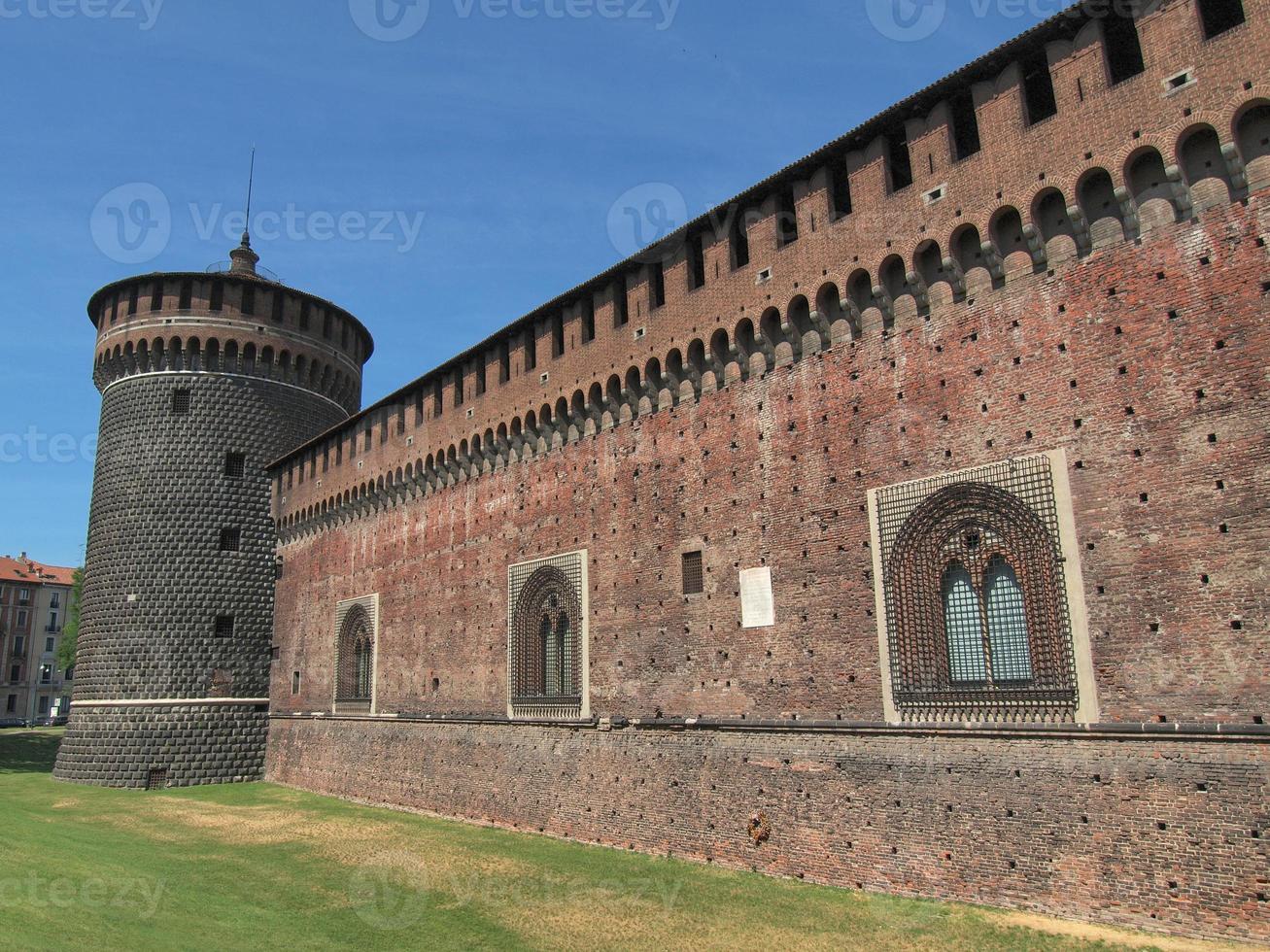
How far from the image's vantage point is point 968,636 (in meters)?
11.1

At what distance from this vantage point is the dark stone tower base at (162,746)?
24391 mm

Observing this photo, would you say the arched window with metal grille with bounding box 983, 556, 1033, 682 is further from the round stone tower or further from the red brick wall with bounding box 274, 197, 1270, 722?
the round stone tower

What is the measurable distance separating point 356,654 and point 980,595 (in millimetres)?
16641

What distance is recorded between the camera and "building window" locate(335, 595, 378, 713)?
73.7 ft

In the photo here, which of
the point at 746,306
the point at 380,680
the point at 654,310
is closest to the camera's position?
the point at 746,306

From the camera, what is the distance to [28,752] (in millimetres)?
35281

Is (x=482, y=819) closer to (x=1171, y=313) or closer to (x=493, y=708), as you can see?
(x=493, y=708)

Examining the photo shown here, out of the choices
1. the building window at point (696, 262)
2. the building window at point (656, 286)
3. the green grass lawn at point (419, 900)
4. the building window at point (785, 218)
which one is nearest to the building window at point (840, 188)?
the building window at point (785, 218)

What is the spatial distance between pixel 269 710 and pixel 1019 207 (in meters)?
23.4

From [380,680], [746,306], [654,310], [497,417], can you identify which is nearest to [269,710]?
[380,680]

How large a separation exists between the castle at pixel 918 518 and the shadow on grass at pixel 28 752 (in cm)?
1695
